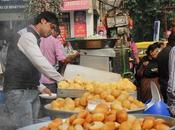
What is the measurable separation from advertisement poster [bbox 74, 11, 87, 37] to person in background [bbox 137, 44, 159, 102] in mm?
13493

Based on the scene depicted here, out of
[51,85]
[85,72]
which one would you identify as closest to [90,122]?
[85,72]

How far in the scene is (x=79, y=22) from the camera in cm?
2130

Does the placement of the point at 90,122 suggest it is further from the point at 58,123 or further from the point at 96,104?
the point at 96,104

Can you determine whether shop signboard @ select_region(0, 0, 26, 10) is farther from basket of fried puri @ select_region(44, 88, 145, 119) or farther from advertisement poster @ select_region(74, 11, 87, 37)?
advertisement poster @ select_region(74, 11, 87, 37)

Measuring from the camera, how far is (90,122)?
109 inches

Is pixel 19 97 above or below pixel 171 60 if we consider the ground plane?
below

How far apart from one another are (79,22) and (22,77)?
662 inches

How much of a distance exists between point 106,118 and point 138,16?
1837 cm

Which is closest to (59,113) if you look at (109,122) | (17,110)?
(109,122)

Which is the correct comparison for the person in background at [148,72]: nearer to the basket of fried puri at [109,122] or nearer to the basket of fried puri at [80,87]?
the basket of fried puri at [80,87]

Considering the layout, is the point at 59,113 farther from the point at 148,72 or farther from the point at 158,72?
the point at 148,72

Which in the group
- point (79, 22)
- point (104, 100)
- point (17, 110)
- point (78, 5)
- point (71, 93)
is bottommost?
point (17, 110)

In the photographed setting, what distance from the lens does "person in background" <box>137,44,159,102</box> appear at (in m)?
6.77

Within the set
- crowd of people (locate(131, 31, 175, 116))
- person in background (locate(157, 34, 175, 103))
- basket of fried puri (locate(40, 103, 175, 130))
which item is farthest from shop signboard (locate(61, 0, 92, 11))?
basket of fried puri (locate(40, 103, 175, 130))
